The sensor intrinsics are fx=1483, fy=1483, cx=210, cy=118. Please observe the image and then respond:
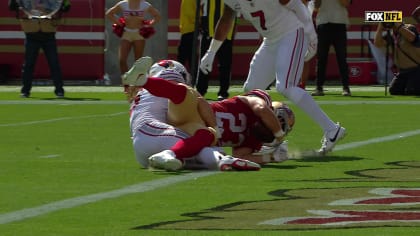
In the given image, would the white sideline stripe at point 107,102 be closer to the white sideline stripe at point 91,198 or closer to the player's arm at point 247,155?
the player's arm at point 247,155

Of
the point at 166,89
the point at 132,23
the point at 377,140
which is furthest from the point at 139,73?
the point at 132,23

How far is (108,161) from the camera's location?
40.5 ft

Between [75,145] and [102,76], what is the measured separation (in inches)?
697

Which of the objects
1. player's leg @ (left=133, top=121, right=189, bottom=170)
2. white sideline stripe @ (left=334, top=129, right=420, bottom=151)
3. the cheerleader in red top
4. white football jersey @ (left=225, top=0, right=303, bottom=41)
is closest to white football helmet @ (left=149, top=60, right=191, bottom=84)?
player's leg @ (left=133, top=121, right=189, bottom=170)

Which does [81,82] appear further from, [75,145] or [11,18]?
[75,145]

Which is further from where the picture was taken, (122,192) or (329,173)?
(329,173)

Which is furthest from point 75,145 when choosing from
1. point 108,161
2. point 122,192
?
point 122,192

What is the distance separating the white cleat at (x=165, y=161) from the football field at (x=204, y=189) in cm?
7

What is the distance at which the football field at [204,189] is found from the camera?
7.74 metres

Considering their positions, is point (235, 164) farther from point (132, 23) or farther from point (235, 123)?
point (132, 23)

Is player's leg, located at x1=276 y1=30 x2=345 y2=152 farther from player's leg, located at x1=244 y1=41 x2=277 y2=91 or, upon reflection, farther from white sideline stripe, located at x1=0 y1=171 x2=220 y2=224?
white sideline stripe, located at x1=0 y1=171 x2=220 y2=224

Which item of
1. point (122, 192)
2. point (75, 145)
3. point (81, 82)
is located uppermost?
point (122, 192)

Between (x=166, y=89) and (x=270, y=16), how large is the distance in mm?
2280

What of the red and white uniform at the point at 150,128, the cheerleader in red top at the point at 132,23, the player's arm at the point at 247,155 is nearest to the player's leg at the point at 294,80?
the player's arm at the point at 247,155
